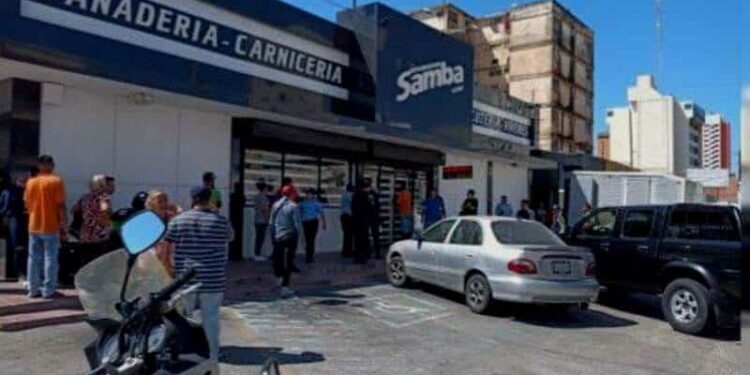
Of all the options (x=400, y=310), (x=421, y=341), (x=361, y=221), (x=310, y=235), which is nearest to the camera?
Answer: (x=421, y=341)

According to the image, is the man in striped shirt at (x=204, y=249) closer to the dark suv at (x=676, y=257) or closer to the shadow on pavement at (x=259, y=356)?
the shadow on pavement at (x=259, y=356)

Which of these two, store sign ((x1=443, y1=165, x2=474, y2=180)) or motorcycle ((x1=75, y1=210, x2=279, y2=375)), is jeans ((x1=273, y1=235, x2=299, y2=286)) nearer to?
motorcycle ((x1=75, y1=210, x2=279, y2=375))

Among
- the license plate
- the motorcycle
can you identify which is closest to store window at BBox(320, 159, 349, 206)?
the license plate

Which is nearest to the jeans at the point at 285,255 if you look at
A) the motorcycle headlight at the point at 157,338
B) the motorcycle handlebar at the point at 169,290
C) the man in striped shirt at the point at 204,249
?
the man in striped shirt at the point at 204,249

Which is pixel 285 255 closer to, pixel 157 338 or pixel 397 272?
pixel 397 272

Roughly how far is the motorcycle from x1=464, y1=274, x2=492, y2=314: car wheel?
715 centimetres

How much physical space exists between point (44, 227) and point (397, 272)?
605 centimetres

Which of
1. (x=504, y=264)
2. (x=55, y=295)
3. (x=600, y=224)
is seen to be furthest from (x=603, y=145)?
Answer: (x=55, y=295)

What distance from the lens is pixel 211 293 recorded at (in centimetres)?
580

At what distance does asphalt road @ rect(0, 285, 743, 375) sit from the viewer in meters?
6.82

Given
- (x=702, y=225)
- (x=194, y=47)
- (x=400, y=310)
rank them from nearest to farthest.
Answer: (x=702, y=225)
(x=400, y=310)
(x=194, y=47)

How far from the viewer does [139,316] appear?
9.23 feet

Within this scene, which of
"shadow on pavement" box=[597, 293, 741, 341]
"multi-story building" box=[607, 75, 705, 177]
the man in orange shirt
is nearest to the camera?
the man in orange shirt

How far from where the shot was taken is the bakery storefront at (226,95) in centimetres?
1014
